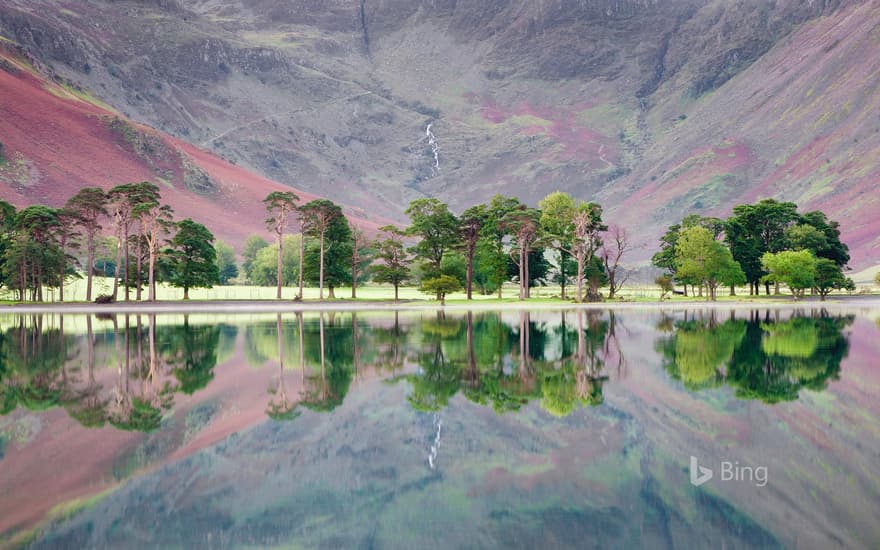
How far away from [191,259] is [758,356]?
7338 cm

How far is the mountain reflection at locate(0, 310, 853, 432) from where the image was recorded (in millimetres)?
19250

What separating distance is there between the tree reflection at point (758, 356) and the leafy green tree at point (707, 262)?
41.1 m

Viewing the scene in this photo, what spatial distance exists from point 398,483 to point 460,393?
26.1ft

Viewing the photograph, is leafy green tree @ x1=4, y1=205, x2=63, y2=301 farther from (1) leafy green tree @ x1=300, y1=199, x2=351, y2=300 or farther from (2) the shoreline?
(1) leafy green tree @ x1=300, y1=199, x2=351, y2=300

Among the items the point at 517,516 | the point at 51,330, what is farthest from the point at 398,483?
the point at 51,330

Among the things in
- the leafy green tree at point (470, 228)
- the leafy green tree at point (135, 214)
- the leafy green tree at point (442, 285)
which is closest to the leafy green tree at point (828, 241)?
the leafy green tree at point (470, 228)

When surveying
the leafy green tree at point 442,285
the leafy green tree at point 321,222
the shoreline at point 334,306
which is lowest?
the shoreline at point 334,306

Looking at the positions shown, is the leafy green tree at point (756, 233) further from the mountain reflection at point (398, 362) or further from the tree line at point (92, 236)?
the tree line at point (92, 236)

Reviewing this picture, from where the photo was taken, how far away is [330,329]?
149 ft

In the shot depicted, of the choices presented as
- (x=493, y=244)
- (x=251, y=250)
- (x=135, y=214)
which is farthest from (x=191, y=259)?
(x=251, y=250)

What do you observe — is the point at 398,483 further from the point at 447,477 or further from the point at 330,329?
the point at 330,329

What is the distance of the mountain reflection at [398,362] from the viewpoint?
19.2 metres

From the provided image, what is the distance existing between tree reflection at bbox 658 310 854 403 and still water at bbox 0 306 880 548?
210 millimetres

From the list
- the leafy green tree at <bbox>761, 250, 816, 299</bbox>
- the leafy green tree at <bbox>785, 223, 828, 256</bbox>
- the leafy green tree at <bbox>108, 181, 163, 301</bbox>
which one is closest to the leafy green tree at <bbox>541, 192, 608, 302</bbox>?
the leafy green tree at <bbox>761, 250, 816, 299</bbox>
